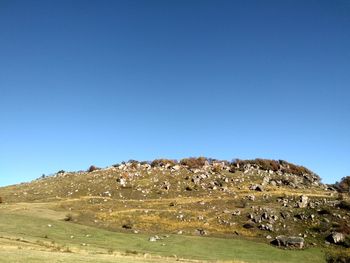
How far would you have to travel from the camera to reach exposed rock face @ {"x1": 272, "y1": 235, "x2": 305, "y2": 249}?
221 ft

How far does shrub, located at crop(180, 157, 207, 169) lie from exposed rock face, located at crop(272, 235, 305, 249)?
74492 millimetres

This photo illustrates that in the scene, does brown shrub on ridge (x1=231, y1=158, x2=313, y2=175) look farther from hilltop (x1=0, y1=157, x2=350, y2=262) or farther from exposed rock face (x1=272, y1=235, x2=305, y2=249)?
exposed rock face (x1=272, y1=235, x2=305, y2=249)

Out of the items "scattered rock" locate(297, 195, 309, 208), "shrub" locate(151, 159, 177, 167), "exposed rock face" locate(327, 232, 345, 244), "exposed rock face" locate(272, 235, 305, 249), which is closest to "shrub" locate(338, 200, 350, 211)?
"scattered rock" locate(297, 195, 309, 208)

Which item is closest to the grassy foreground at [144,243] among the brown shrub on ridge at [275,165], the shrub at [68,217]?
the shrub at [68,217]

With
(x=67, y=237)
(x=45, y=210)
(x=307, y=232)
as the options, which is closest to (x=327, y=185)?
(x=307, y=232)

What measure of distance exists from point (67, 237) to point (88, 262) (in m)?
31.6

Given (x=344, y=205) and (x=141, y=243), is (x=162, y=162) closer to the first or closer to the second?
(x=344, y=205)

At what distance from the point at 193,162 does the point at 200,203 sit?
53.4 meters

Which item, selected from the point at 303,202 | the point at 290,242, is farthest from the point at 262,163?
the point at 290,242

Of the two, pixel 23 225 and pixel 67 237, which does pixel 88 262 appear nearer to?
pixel 67 237

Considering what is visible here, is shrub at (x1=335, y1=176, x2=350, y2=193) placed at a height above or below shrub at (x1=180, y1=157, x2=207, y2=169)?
below

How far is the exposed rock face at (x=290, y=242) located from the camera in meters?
67.5

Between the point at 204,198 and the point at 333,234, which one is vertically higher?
the point at 204,198

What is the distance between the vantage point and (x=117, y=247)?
2352 inches
